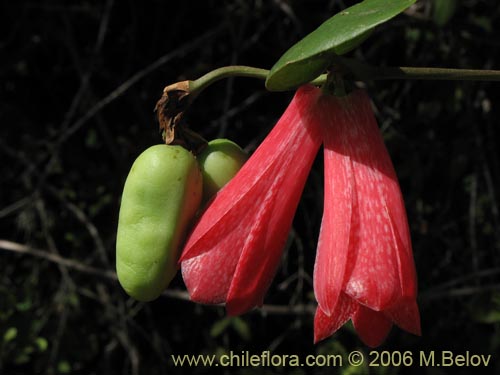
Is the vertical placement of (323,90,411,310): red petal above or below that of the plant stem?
below

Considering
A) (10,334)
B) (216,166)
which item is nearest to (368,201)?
(216,166)

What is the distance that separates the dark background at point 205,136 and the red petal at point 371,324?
0.85 metres

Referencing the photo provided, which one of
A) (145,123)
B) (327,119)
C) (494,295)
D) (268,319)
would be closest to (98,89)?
(145,123)

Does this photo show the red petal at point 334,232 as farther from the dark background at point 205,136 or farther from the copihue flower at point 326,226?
the dark background at point 205,136

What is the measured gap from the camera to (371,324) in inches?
27.6

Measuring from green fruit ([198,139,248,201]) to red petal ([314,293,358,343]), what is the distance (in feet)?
0.60

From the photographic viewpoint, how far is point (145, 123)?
1805 mm

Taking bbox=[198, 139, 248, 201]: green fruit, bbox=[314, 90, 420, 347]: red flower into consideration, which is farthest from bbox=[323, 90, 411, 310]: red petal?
bbox=[198, 139, 248, 201]: green fruit

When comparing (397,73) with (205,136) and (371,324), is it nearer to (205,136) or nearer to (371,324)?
(371,324)

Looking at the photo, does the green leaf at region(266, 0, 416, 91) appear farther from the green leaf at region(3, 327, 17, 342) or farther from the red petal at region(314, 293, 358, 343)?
the green leaf at region(3, 327, 17, 342)

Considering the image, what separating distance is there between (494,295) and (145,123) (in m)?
0.96

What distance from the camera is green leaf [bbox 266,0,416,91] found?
574 millimetres

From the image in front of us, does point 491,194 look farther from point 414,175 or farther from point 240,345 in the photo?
point 240,345

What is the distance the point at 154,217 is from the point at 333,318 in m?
0.21
